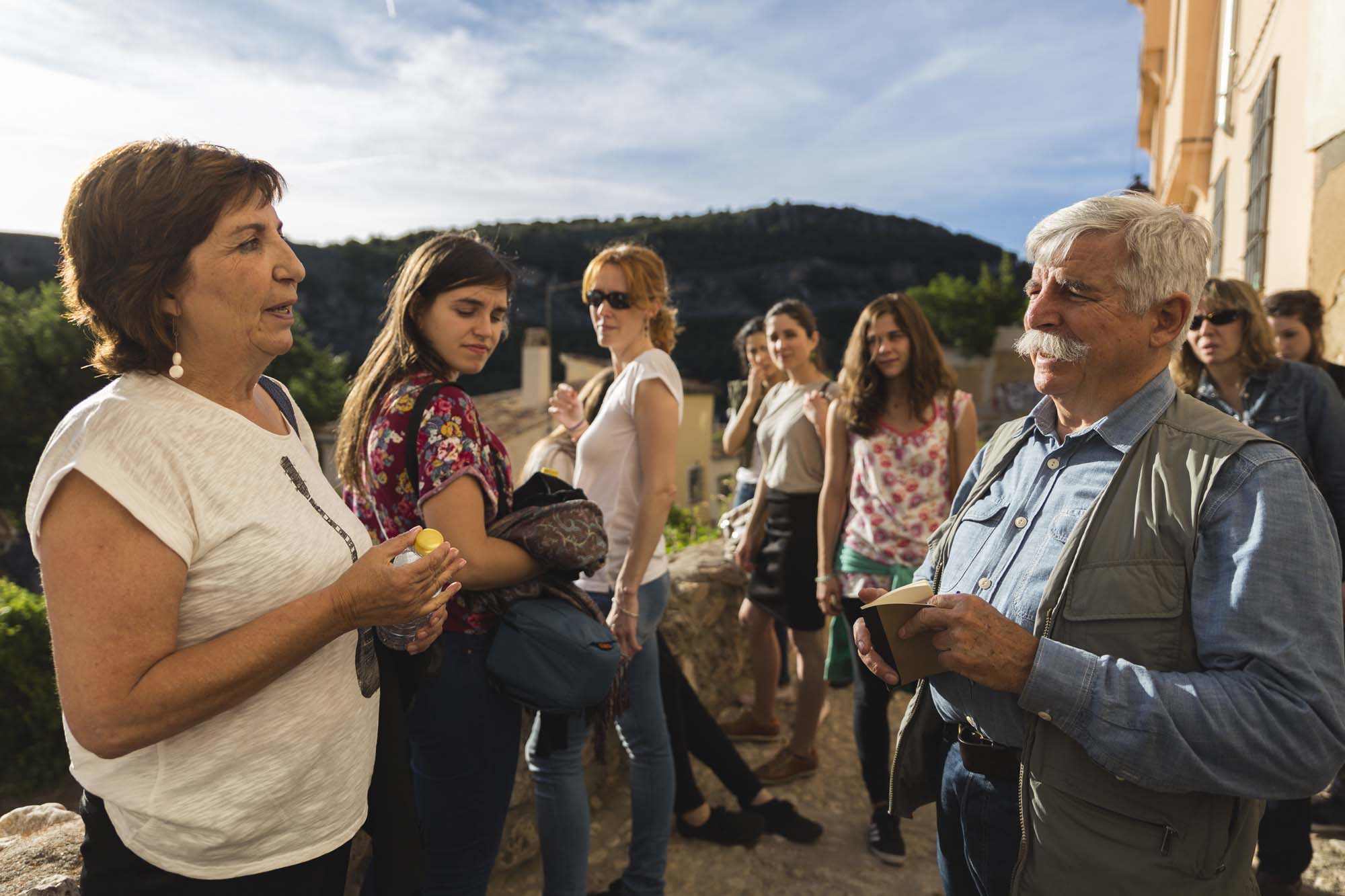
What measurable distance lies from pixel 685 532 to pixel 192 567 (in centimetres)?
696

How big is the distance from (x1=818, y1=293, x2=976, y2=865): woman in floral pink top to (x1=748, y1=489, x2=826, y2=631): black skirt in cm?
28

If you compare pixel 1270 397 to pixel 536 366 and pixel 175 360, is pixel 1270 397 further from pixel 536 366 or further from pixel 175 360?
pixel 536 366

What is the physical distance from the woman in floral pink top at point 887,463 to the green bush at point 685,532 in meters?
2.81

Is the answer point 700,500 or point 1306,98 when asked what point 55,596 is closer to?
point 1306,98

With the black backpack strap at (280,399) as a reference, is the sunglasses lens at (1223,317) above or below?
above

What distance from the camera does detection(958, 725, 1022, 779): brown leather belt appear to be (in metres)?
1.57

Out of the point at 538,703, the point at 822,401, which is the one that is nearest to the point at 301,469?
the point at 538,703

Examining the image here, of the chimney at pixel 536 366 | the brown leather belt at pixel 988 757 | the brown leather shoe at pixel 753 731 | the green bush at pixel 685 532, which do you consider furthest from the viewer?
the chimney at pixel 536 366

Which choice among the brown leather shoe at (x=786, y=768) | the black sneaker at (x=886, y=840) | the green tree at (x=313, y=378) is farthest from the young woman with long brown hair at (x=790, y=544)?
the green tree at (x=313, y=378)

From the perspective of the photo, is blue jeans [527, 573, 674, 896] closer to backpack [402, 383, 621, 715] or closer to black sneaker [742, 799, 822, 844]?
backpack [402, 383, 621, 715]

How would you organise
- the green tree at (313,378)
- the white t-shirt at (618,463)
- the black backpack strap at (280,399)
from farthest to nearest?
the green tree at (313,378), the white t-shirt at (618,463), the black backpack strap at (280,399)

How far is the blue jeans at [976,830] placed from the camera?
1.58 m

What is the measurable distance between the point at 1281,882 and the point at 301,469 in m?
3.35

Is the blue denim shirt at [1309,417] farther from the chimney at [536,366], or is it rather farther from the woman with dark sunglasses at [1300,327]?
the chimney at [536,366]
